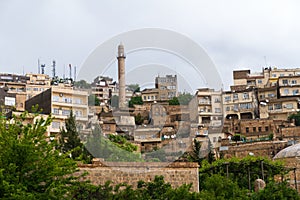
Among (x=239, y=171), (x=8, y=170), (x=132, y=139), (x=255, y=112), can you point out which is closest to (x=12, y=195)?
(x=8, y=170)

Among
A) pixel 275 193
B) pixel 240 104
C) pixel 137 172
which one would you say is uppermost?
pixel 240 104

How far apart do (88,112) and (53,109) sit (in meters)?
5.66

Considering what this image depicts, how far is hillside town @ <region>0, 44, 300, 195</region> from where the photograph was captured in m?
32.4

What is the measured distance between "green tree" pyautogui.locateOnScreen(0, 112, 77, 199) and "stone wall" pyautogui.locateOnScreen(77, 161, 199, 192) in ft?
7.39

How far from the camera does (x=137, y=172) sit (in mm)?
18766

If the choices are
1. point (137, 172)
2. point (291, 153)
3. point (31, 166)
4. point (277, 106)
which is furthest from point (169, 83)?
point (277, 106)

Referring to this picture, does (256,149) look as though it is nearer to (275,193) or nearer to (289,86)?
(289,86)

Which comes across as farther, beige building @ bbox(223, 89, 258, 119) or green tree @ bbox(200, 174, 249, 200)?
beige building @ bbox(223, 89, 258, 119)

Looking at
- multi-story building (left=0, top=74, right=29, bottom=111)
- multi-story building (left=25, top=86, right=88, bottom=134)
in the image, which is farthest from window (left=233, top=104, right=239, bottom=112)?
multi-story building (left=0, top=74, right=29, bottom=111)

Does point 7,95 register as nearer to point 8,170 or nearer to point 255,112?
point 255,112

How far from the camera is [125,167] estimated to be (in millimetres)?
18766

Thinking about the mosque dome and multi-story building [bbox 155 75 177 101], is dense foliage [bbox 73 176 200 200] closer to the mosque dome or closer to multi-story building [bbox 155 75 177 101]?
multi-story building [bbox 155 75 177 101]

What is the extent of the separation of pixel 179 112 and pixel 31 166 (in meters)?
15.1

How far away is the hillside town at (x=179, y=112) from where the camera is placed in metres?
32.4
